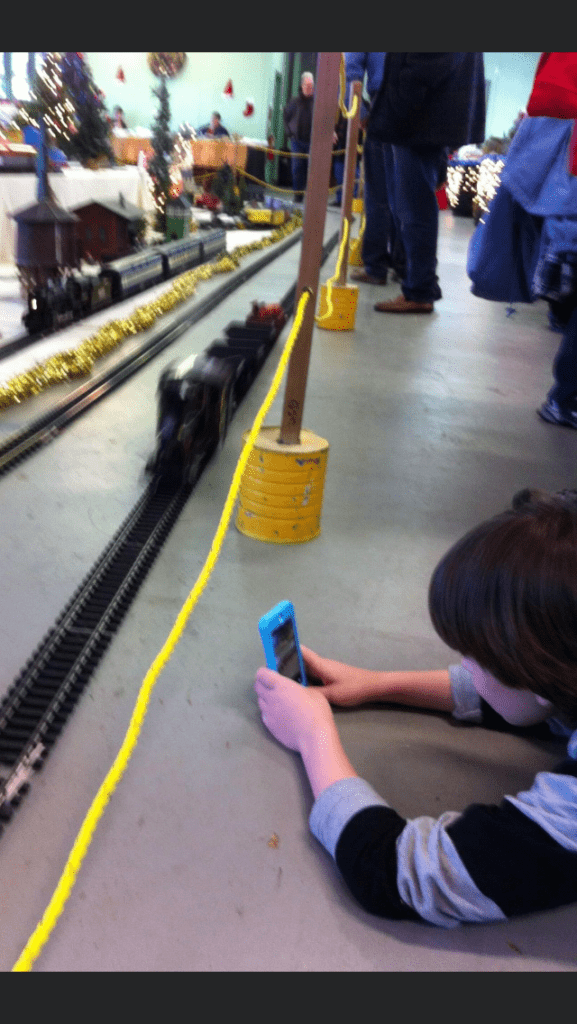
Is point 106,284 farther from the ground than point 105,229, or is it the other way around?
point 105,229

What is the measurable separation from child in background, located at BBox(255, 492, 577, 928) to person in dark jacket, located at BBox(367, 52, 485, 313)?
12.8 feet

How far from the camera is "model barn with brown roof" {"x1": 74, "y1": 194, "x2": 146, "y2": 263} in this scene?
6.52m

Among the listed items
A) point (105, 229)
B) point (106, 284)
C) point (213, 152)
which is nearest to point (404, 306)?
point (106, 284)

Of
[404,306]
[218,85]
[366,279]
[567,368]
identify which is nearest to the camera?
[567,368]

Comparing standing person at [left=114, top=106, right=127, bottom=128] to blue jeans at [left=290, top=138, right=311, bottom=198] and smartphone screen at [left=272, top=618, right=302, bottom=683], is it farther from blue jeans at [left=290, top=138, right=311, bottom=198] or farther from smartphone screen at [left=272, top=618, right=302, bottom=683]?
smartphone screen at [left=272, top=618, right=302, bottom=683]

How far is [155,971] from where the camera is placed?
40.2 inches

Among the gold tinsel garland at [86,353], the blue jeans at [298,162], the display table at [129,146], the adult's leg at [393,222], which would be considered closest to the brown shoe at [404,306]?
the adult's leg at [393,222]

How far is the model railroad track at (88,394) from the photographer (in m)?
2.76

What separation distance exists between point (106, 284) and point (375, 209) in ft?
7.02

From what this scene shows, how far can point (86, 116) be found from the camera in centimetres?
874

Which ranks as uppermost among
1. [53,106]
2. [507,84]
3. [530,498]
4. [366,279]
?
[507,84]

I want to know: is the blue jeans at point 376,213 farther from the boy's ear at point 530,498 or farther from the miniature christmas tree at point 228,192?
the miniature christmas tree at point 228,192

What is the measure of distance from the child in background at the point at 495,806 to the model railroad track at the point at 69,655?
1.69 feet

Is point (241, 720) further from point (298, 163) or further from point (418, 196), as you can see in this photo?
point (298, 163)
